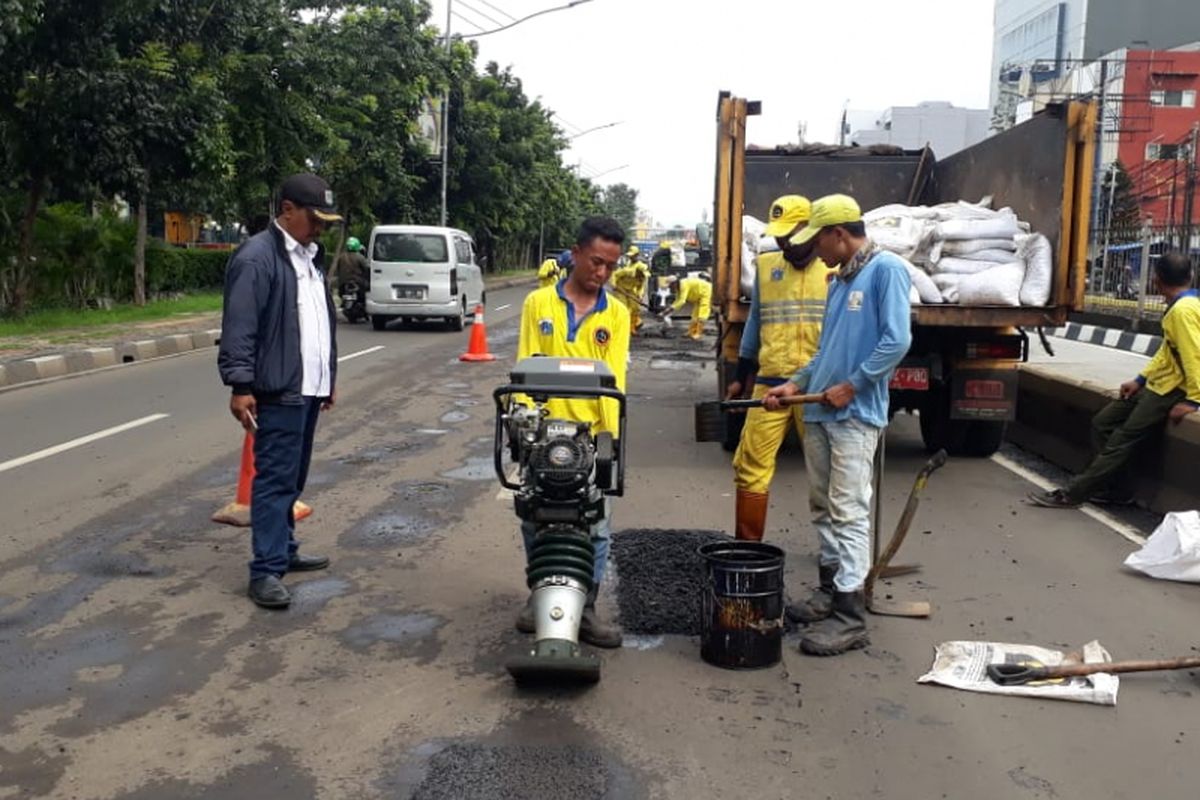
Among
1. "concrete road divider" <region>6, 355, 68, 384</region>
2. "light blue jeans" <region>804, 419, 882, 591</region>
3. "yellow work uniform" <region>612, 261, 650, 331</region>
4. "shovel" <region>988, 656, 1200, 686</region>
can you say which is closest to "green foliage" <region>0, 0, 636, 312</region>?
"concrete road divider" <region>6, 355, 68, 384</region>

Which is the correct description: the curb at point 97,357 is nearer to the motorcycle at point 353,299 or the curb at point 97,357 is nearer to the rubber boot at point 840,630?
the motorcycle at point 353,299

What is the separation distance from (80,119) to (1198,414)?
1527cm

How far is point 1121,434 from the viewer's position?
24.1ft

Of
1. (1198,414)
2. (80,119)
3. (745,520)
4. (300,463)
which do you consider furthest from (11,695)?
(80,119)

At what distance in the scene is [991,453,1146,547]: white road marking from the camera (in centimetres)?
698

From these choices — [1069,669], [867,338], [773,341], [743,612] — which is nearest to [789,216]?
[773,341]

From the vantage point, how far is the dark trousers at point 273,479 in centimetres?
530

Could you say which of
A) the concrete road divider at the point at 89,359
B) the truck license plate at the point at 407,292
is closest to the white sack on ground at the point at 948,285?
the concrete road divider at the point at 89,359

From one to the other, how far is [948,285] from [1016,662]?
14.2 ft

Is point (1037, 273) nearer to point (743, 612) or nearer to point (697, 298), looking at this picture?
point (743, 612)

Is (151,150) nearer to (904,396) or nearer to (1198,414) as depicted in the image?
(904,396)

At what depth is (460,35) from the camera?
33250 mm

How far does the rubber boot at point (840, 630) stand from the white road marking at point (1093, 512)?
2.71m

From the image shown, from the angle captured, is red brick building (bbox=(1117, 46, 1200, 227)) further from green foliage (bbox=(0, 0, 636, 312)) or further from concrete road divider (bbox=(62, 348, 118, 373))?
concrete road divider (bbox=(62, 348, 118, 373))
